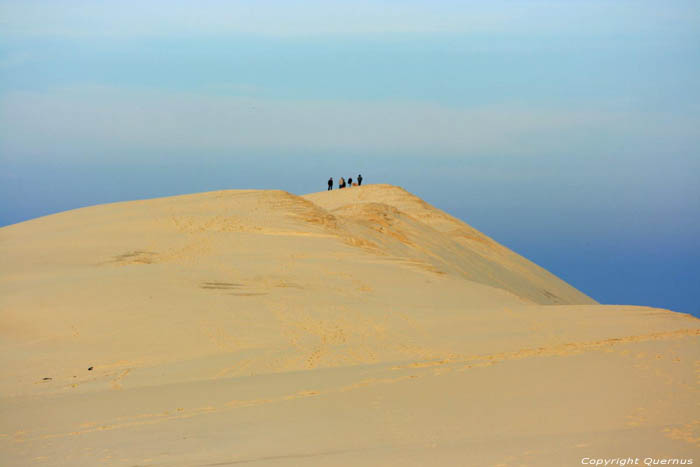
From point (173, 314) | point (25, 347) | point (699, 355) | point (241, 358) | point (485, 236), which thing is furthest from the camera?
point (485, 236)

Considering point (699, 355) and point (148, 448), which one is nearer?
point (148, 448)

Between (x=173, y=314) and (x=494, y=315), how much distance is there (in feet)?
21.7

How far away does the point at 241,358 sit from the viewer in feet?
44.4

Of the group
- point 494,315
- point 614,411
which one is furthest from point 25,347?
point 614,411

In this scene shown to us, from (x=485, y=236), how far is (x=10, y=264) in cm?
2197

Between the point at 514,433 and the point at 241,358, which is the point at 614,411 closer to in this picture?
the point at 514,433

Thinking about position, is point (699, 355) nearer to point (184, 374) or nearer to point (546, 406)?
point (546, 406)

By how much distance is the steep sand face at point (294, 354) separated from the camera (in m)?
8.05

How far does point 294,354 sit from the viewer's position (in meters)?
13.7

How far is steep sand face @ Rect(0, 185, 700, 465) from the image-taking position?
8.05 m

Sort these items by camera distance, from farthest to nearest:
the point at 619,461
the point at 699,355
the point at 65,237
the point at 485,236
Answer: the point at 485,236
the point at 65,237
the point at 699,355
the point at 619,461

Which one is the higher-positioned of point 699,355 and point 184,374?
point 699,355

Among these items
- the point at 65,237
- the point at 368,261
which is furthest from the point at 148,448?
the point at 65,237

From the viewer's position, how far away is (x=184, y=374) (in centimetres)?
1258
